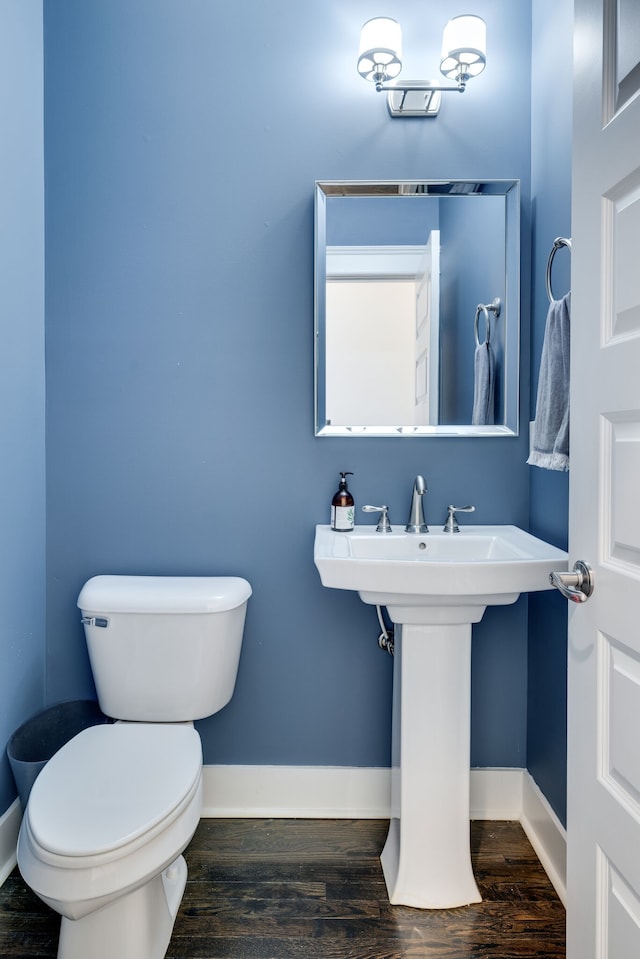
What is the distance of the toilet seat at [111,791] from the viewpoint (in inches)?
42.9

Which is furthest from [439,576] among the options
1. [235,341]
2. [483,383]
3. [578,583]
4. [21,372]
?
[21,372]

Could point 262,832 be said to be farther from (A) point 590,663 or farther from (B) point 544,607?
(A) point 590,663

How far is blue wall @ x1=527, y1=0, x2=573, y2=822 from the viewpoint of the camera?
1.56 metres

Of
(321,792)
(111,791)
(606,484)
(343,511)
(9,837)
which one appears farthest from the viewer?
(321,792)

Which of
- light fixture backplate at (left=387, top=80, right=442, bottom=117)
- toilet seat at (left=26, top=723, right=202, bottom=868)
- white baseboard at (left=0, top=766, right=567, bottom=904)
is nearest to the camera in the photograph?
toilet seat at (left=26, top=723, right=202, bottom=868)

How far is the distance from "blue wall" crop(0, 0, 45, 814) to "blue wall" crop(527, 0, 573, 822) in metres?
1.41

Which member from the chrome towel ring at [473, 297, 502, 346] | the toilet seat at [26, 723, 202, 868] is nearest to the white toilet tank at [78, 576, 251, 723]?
the toilet seat at [26, 723, 202, 868]

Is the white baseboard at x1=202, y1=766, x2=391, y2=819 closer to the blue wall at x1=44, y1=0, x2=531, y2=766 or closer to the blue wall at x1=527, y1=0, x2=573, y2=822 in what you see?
the blue wall at x1=44, y1=0, x2=531, y2=766

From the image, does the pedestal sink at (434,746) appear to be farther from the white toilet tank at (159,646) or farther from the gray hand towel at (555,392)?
the white toilet tank at (159,646)

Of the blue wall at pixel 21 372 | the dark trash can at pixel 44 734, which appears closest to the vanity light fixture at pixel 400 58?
the blue wall at pixel 21 372

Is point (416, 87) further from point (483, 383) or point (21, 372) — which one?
point (21, 372)

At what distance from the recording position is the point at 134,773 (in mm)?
1280

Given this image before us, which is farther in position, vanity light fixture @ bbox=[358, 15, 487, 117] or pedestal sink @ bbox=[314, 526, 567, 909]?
vanity light fixture @ bbox=[358, 15, 487, 117]

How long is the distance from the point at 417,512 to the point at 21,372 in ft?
3.79
